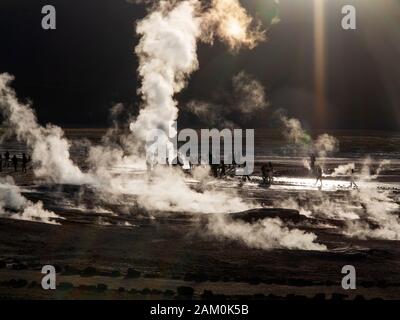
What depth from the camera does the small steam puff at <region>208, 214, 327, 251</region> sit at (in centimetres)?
1931

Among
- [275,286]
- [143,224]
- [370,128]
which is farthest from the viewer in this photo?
[370,128]

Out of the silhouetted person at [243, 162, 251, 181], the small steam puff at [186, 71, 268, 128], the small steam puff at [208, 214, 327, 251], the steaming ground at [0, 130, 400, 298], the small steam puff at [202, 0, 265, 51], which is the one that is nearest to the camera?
the steaming ground at [0, 130, 400, 298]

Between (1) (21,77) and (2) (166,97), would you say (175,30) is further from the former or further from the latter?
(1) (21,77)

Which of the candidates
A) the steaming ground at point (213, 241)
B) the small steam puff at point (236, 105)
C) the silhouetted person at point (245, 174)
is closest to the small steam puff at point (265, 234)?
the steaming ground at point (213, 241)

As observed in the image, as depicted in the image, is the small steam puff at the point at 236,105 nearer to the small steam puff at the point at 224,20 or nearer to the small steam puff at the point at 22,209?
the small steam puff at the point at 224,20

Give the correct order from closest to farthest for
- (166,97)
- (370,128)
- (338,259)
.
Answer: (338,259), (166,97), (370,128)

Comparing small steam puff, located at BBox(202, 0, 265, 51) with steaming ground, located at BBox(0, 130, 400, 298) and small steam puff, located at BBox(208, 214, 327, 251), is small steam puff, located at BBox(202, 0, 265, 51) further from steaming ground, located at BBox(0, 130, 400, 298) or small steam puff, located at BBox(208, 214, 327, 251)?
small steam puff, located at BBox(208, 214, 327, 251)

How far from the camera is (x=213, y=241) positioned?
63.6 ft

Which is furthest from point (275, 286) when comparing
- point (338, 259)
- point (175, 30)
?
point (175, 30)

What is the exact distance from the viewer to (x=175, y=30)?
3766cm

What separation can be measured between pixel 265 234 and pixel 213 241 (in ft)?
7.38

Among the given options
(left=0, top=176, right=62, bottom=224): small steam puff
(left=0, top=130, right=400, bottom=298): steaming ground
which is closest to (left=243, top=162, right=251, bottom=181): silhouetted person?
(left=0, top=130, right=400, bottom=298): steaming ground

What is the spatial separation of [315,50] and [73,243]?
145815mm

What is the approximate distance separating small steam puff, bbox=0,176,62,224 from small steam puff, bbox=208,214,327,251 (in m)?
5.84
